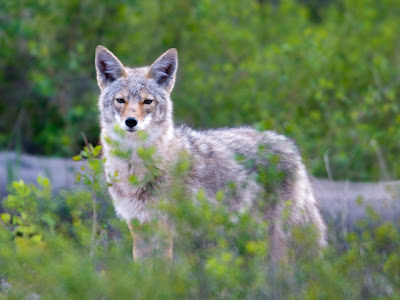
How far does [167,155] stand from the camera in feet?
17.7

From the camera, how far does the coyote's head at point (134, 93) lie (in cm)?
534

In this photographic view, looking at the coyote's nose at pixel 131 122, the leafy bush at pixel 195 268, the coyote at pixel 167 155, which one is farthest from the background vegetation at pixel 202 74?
the leafy bush at pixel 195 268

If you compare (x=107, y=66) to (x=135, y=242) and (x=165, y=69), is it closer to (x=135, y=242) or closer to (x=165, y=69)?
(x=165, y=69)

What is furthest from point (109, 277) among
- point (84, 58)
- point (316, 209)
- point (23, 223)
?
Answer: point (84, 58)

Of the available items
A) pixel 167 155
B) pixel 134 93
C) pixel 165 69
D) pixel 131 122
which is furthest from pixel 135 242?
pixel 165 69

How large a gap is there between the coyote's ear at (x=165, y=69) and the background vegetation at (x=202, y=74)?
12.6 feet

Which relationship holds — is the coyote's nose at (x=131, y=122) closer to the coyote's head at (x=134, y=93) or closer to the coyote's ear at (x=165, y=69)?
the coyote's head at (x=134, y=93)

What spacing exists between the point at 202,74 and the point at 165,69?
5.58 metres

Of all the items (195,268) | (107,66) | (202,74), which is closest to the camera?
(195,268)

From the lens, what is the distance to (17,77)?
1119 centimetres

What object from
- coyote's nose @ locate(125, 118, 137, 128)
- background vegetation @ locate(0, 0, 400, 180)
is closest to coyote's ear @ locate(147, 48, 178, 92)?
coyote's nose @ locate(125, 118, 137, 128)

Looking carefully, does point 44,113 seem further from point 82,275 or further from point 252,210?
point 82,275

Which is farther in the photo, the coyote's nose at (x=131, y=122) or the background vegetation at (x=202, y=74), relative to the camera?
the background vegetation at (x=202, y=74)

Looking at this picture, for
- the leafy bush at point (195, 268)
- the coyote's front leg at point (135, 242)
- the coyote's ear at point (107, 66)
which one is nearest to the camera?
the leafy bush at point (195, 268)
